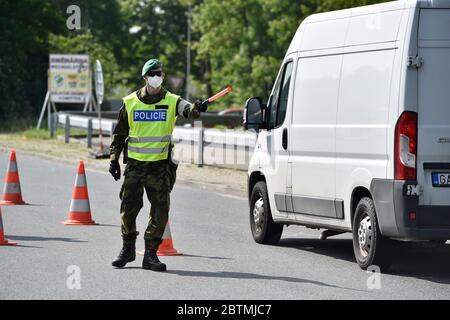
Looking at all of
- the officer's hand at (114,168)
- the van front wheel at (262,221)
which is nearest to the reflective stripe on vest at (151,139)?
the officer's hand at (114,168)

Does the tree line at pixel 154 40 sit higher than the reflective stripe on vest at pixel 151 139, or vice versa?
the tree line at pixel 154 40

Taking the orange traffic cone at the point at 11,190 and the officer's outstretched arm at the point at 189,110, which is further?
the orange traffic cone at the point at 11,190

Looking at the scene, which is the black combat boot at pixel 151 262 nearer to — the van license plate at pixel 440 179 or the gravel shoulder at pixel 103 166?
the van license plate at pixel 440 179

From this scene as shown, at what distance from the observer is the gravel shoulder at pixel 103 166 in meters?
22.6

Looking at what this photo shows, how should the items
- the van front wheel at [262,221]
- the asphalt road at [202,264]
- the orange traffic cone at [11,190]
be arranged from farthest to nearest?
1. the orange traffic cone at [11,190]
2. the van front wheel at [262,221]
3. the asphalt road at [202,264]

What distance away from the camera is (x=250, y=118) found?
43.6 feet

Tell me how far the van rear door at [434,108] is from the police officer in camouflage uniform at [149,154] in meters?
1.96

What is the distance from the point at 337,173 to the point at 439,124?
143cm

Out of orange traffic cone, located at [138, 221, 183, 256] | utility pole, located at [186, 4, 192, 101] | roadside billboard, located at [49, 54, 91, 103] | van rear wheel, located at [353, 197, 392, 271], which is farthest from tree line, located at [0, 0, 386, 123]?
van rear wheel, located at [353, 197, 392, 271]

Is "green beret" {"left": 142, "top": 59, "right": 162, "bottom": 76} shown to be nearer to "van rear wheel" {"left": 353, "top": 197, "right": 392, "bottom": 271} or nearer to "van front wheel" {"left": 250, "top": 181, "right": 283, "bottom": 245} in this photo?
"van rear wheel" {"left": 353, "top": 197, "right": 392, "bottom": 271}

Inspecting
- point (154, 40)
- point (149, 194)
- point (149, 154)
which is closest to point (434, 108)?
point (149, 154)

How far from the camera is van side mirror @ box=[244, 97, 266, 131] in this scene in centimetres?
1309

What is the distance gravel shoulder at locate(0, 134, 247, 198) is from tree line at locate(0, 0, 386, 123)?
19168 mm
